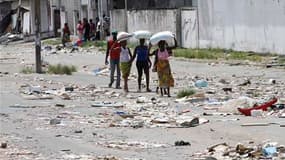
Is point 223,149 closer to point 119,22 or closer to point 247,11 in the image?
point 247,11

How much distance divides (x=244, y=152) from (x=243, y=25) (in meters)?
23.5

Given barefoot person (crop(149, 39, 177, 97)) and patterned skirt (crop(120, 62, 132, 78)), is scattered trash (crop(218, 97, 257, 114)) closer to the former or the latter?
barefoot person (crop(149, 39, 177, 97))

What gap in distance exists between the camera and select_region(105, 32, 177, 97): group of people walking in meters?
19.8

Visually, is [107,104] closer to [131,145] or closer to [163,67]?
[163,67]

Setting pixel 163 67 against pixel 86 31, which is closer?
pixel 163 67

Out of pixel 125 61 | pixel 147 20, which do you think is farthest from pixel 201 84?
pixel 147 20

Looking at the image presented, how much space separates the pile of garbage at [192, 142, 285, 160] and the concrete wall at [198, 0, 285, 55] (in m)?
20.2

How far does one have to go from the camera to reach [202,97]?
1859 cm

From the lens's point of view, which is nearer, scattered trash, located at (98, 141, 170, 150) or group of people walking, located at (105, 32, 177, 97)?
scattered trash, located at (98, 141, 170, 150)

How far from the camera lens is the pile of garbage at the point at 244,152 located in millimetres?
10590

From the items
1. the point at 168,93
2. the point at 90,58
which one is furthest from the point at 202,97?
the point at 90,58

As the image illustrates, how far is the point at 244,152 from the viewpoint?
10836 mm

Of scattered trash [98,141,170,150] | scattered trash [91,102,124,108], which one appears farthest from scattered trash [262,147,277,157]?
scattered trash [91,102,124,108]

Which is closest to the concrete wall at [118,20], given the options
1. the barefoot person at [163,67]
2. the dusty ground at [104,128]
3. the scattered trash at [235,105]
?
the dusty ground at [104,128]
